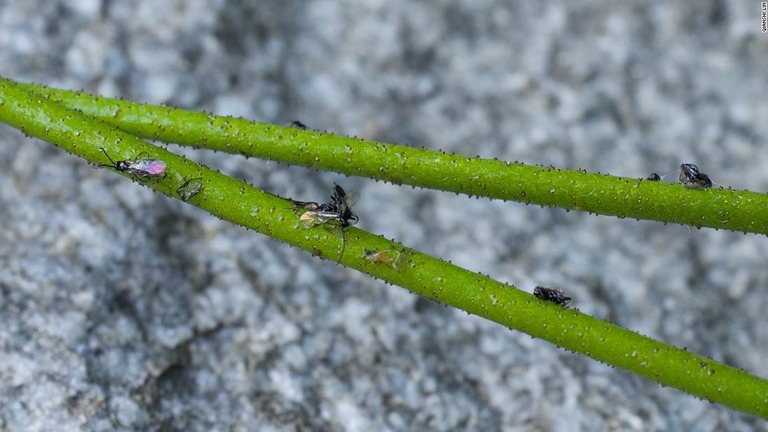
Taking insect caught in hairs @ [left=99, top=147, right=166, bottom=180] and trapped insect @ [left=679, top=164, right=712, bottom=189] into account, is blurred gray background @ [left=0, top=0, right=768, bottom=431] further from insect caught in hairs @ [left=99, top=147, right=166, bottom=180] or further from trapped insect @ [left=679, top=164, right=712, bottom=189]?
trapped insect @ [left=679, top=164, right=712, bottom=189]

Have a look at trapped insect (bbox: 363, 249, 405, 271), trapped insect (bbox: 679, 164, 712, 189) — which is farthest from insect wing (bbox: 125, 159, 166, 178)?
trapped insect (bbox: 679, 164, 712, 189)

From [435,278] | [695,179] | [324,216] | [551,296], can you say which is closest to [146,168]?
[324,216]

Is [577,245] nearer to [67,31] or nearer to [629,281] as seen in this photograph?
[629,281]

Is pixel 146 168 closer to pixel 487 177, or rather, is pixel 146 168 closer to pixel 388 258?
pixel 388 258

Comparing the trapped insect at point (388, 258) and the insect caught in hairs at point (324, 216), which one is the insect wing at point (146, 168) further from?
the trapped insect at point (388, 258)

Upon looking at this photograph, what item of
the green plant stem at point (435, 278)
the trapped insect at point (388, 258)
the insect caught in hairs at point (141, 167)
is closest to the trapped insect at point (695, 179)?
the green plant stem at point (435, 278)

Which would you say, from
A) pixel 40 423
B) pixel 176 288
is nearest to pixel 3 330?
pixel 40 423

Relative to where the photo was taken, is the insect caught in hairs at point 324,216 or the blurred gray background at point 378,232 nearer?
the insect caught in hairs at point 324,216
